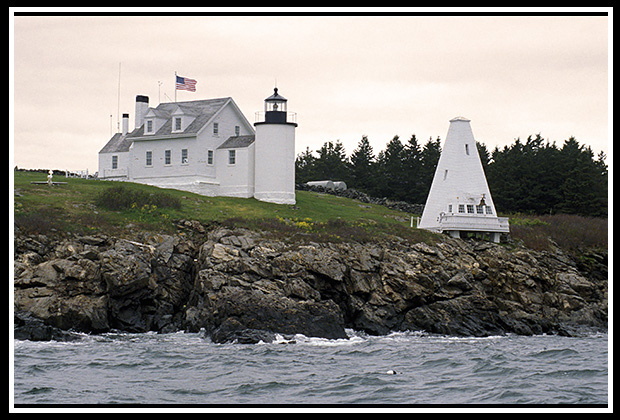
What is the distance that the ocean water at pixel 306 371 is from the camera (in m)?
20.7

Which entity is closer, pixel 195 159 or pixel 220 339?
pixel 220 339

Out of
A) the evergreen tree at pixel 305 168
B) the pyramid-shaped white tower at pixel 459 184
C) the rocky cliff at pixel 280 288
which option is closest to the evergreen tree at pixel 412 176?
the evergreen tree at pixel 305 168

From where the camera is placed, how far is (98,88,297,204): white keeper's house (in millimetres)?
50750

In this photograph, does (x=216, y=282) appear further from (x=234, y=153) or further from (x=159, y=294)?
(x=234, y=153)

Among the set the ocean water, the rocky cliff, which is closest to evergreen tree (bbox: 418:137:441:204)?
the rocky cliff

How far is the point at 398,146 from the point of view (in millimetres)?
76188

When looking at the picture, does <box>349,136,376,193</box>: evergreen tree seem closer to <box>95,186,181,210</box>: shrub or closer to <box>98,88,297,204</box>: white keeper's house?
<box>98,88,297,204</box>: white keeper's house

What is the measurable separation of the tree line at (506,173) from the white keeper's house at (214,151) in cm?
1837

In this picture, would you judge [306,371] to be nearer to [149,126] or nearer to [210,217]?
[210,217]

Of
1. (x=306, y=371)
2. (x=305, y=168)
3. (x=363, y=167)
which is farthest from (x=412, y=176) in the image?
(x=306, y=371)

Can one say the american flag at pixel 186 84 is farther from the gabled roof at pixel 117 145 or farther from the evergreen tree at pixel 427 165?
the evergreen tree at pixel 427 165

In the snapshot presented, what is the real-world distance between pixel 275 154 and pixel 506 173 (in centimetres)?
2183
